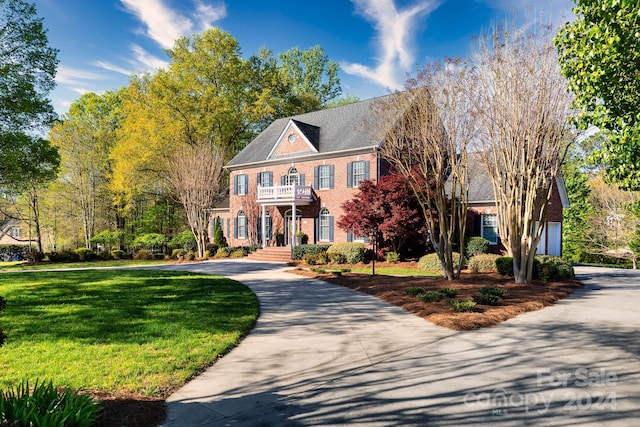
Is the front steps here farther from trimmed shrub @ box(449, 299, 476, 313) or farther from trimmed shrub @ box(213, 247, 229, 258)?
trimmed shrub @ box(449, 299, 476, 313)

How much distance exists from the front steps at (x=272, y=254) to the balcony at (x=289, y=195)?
10.2 feet

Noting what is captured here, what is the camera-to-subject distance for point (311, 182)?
24.6 m

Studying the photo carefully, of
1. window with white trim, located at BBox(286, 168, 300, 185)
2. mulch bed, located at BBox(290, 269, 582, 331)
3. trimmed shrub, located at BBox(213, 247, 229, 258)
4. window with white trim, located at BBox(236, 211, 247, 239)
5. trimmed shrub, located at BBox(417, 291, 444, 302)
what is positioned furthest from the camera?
window with white trim, located at BBox(236, 211, 247, 239)

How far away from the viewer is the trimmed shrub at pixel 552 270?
13677mm

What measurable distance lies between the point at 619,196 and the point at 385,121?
759 inches

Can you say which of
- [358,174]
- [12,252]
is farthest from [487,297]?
[12,252]

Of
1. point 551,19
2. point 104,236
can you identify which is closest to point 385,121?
point 551,19

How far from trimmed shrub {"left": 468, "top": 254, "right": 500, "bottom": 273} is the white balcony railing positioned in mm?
11299

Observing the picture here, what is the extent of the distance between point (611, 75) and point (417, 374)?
5950mm

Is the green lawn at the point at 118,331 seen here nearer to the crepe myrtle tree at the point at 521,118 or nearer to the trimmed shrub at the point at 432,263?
the trimmed shrub at the point at 432,263

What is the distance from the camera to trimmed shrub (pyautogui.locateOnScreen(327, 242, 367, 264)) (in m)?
19.6

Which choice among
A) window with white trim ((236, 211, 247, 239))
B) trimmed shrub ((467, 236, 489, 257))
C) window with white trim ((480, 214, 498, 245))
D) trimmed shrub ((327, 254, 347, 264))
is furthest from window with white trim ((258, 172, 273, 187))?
window with white trim ((480, 214, 498, 245))

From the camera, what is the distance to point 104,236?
29297mm

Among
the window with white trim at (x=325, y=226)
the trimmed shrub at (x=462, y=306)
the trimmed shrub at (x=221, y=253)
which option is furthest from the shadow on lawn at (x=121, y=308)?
the trimmed shrub at (x=221, y=253)
